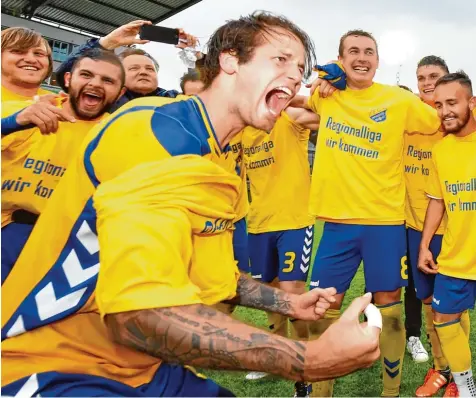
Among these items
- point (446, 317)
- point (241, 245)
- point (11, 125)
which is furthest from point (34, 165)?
point (446, 317)

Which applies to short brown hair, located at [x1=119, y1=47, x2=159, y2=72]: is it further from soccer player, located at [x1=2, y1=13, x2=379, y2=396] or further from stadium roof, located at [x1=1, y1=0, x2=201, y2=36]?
stadium roof, located at [x1=1, y1=0, x2=201, y2=36]

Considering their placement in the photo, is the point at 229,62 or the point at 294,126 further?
the point at 294,126

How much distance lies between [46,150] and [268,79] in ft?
5.93

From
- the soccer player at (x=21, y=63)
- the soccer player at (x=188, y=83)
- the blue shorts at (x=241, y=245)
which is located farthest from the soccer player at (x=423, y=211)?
the soccer player at (x=21, y=63)

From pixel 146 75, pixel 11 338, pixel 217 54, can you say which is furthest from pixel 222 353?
pixel 146 75

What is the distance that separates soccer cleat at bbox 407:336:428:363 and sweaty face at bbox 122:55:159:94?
3.22 m

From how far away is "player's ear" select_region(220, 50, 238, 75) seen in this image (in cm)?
160

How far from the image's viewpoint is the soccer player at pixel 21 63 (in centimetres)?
316

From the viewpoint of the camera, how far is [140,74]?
387 centimetres

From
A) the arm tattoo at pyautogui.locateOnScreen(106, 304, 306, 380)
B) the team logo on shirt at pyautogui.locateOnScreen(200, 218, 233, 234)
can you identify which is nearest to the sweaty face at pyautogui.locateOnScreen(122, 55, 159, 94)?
the team logo on shirt at pyautogui.locateOnScreen(200, 218, 233, 234)

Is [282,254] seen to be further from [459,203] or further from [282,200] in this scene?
[459,203]

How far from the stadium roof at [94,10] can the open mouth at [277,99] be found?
3718cm

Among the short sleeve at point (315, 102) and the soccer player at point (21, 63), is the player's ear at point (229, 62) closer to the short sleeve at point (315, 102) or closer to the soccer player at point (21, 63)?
the soccer player at point (21, 63)

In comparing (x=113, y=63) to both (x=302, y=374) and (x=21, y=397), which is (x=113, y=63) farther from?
(x=302, y=374)
